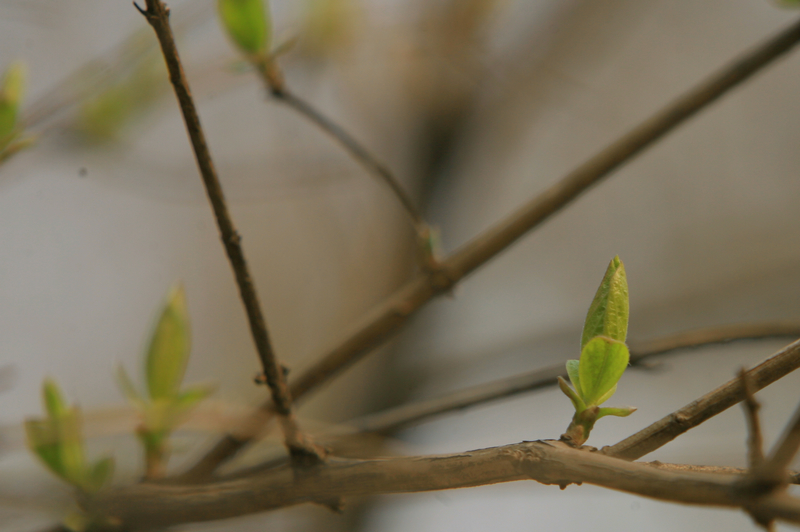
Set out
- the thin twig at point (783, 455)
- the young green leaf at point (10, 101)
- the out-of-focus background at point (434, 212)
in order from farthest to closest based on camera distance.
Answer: the out-of-focus background at point (434, 212), the young green leaf at point (10, 101), the thin twig at point (783, 455)

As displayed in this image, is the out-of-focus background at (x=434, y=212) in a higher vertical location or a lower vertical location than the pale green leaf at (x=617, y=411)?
higher

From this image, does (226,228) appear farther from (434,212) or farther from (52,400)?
(434,212)

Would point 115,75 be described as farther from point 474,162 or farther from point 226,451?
point 474,162

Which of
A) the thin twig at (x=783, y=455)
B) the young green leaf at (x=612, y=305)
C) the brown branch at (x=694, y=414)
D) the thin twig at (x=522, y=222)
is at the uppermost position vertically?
the thin twig at (x=522, y=222)

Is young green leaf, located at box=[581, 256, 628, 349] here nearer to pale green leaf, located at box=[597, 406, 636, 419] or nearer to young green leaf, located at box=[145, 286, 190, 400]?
pale green leaf, located at box=[597, 406, 636, 419]

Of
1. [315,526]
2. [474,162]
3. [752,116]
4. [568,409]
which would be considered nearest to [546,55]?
[474,162]

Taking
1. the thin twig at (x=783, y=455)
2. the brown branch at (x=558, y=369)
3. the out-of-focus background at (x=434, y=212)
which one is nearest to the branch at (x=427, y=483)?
the thin twig at (x=783, y=455)

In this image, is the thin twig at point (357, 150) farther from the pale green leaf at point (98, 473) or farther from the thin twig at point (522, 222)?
the pale green leaf at point (98, 473)
